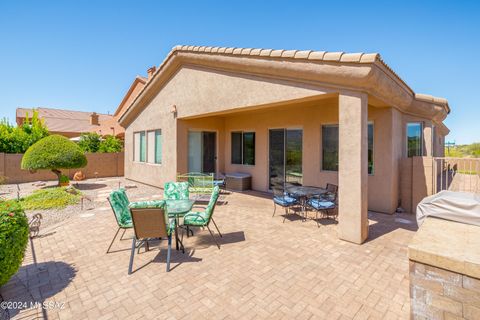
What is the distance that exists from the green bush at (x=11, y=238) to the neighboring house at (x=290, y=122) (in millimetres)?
5810

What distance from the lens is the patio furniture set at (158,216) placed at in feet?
13.0

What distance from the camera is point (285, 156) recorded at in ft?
33.1

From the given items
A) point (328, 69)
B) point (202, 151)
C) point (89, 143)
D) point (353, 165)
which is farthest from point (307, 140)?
point (89, 143)

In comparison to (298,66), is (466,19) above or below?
above

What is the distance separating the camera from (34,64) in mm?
13992

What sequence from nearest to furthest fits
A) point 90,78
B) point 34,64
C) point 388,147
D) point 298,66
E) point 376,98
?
point 298,66 < point 376,98 < point 388,147 < point 34,64 < point 90,78

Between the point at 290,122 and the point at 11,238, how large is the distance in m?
8.84

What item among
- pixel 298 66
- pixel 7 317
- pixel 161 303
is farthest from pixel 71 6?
pixel 161 303

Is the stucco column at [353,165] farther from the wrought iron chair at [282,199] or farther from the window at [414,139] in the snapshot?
the window at [414,139]

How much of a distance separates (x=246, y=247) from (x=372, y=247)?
8.99 ft

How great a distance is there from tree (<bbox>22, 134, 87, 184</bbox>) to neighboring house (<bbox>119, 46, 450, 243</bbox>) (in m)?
3.34

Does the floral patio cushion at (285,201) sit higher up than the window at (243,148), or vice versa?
the window at (243,148)

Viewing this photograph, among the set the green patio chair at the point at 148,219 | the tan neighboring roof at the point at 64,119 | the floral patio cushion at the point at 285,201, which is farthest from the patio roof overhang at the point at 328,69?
the tan neighboring roof at the point at 64,119

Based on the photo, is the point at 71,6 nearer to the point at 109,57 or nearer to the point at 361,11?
the point at 109,57
